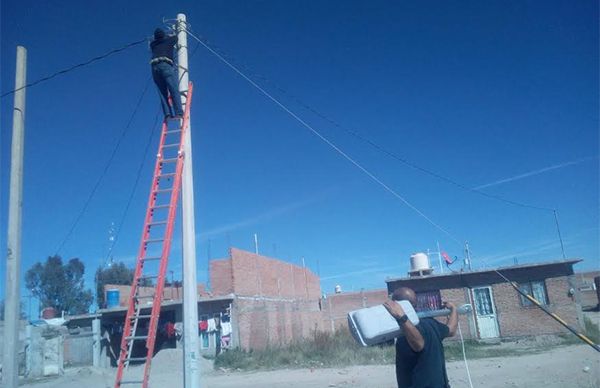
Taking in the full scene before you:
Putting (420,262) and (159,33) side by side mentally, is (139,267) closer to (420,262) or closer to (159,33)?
(159,33)

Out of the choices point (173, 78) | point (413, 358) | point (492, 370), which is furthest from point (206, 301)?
point (413, 358)

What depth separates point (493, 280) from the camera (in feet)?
70.9

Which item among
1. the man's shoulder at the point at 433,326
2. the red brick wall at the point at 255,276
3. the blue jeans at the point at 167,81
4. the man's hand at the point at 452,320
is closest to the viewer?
the man's shoulder at the point at 433,326

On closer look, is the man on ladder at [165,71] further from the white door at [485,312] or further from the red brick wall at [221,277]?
the white door at [485,312]

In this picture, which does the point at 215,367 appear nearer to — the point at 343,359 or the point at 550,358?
the point at 343,359

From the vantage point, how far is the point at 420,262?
23078 millimetres

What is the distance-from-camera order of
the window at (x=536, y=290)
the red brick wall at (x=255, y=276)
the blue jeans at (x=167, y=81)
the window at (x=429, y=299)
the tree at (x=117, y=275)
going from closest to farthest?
the blue jeans at (x=167, y=81) < the window at (x=536, y=290) < the red brick wall at (x=255, y=276) < the window at (x=429, y=299) < the tree at (x=117, y=275)

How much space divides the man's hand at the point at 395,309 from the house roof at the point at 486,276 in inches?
755

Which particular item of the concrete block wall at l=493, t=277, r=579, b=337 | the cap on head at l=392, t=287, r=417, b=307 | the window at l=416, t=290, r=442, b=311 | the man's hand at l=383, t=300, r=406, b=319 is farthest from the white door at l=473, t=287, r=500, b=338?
the man's hand at l=383, t=300, r=406, b=319

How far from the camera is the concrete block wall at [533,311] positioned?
67.2 ft

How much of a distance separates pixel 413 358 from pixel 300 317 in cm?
2703

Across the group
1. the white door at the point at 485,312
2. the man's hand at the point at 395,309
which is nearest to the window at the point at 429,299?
the white door at the point at 485,312

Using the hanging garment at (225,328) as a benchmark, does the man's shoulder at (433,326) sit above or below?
above

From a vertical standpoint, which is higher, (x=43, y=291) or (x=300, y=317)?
(x=43, y=291)
